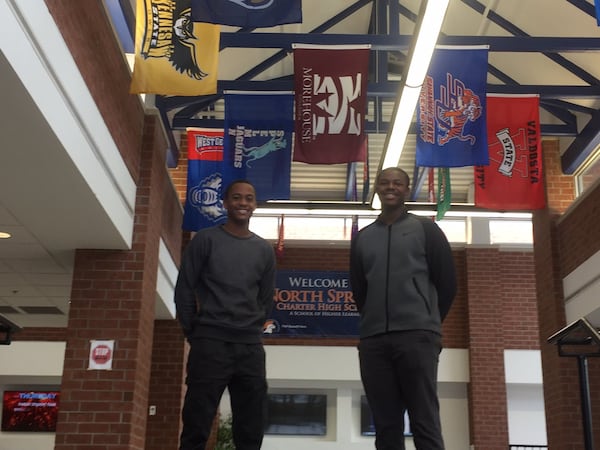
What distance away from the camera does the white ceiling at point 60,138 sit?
5402 millimetres

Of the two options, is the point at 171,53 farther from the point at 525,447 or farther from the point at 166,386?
the point at 525,447

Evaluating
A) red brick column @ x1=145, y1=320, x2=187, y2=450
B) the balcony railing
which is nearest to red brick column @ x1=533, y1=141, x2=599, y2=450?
the balcony railing

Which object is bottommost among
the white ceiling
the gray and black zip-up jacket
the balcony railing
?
the balcony railing

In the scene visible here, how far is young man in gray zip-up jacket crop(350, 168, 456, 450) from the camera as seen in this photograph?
379 cm

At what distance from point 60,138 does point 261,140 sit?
4.44 metres

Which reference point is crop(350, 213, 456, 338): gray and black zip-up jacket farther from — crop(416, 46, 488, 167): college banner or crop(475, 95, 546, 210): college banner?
crop(475, 95, 546, 210): college banner

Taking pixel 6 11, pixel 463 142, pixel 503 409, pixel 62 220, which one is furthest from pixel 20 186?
pixel 503 409

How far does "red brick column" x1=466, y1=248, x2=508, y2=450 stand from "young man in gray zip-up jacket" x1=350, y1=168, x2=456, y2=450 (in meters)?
12.5

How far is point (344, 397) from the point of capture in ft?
53.6

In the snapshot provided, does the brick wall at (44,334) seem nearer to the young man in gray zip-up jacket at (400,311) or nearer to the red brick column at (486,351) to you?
the red brick column at (486,351)

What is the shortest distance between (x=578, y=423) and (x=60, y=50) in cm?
863

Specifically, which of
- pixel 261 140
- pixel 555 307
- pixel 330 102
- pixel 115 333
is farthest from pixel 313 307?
pixel 115 333

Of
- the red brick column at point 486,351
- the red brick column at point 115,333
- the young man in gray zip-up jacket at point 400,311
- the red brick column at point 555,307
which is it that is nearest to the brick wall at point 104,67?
the red brick column at point 115,333

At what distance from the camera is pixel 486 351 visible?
1625 cm
